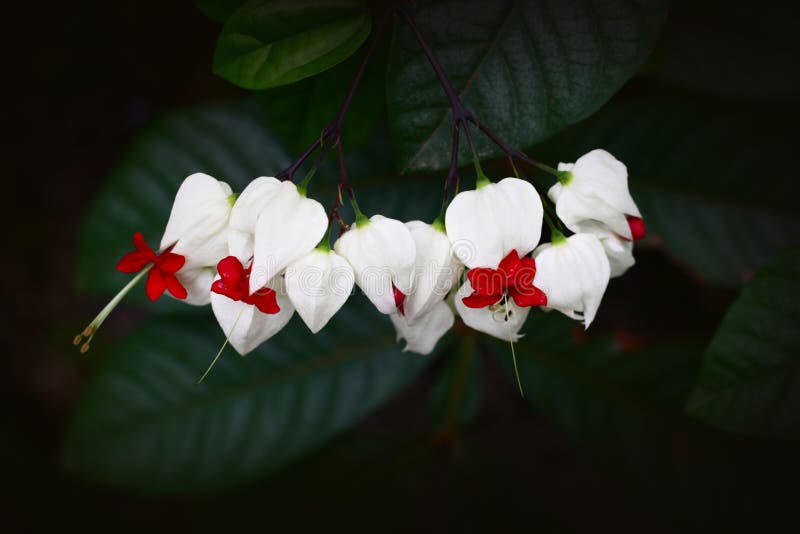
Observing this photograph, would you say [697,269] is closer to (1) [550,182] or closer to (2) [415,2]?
(1) [550,182]

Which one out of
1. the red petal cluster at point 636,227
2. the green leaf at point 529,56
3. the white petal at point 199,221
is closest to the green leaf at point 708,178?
the green leaf at point 529,56

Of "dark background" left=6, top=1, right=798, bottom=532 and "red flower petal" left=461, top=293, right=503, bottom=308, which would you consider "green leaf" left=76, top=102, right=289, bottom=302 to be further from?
"red flower petal" left=461, top=293, right=503, bottom=308

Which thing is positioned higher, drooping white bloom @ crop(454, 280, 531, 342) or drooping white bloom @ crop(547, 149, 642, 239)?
drooping white bloom @ crop(547, 149, 642, 239)

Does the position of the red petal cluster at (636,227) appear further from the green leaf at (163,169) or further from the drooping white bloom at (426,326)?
the green leaf at (163,169)

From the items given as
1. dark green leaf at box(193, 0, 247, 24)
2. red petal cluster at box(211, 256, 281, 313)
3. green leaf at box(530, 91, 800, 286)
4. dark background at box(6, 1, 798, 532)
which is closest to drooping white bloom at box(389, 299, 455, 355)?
red petal cluster at box(211, 256, 281, 313)

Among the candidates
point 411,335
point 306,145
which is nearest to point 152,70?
point 306,145

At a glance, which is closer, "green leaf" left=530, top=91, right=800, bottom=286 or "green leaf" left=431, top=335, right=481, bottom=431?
"green leaf" left=530, top=91, right=800, bottom=286
